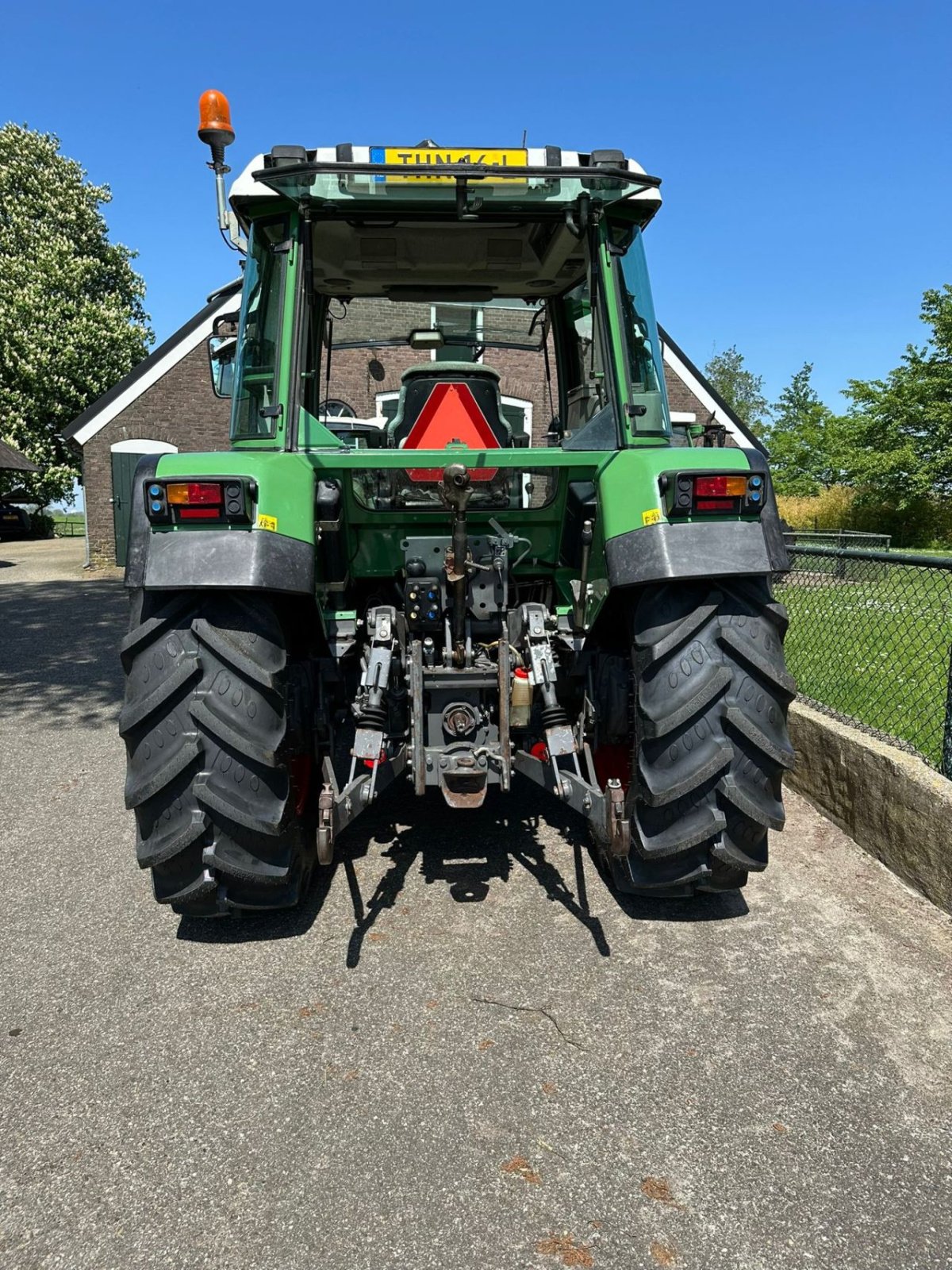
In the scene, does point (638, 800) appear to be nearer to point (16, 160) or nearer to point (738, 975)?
point (738, 975)

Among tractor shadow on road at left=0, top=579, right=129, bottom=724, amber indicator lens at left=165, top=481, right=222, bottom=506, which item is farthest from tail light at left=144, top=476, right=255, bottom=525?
tractor shadow on road at left=0, top=579, right=129, bottom=724

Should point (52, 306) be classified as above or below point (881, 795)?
above

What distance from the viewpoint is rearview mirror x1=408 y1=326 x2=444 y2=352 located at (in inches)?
185

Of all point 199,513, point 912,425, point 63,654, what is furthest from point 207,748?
point 912,425

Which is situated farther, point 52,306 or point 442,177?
point 52,306

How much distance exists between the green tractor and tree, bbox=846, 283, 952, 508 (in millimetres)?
25599

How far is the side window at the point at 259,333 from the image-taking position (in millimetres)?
3525

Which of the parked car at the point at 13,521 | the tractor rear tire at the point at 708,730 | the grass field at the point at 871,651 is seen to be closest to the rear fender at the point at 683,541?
the tractor rear tire at the point at 708,730

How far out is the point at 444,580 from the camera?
11.9 feet

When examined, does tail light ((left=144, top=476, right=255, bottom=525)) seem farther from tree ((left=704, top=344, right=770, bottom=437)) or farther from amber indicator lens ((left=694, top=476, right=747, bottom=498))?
tree ((left=704, top=344, right=770, bottom=437))

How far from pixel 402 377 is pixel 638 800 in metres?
2.41

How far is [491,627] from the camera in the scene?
3688 mm

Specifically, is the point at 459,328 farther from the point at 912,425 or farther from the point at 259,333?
the point at 912,425

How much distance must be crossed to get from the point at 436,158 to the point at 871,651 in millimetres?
5385
